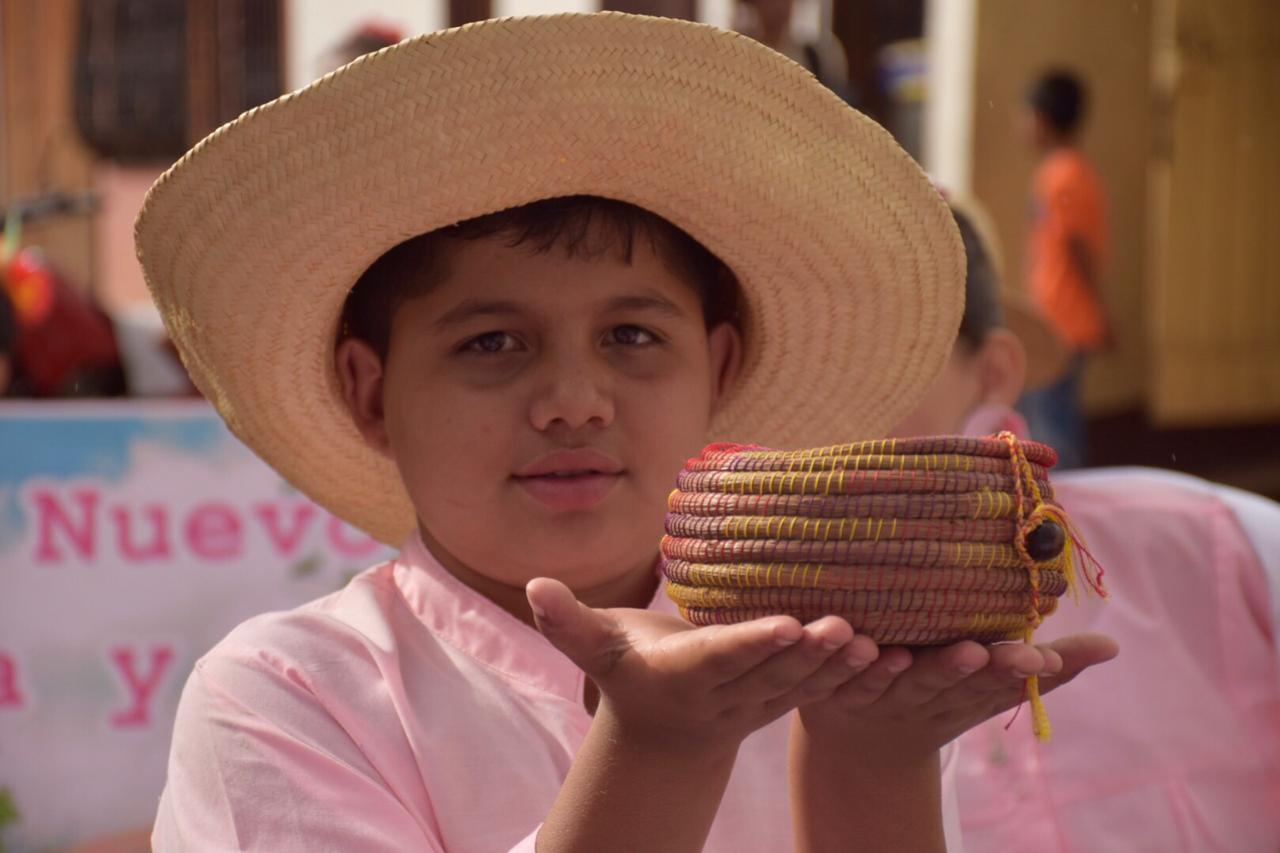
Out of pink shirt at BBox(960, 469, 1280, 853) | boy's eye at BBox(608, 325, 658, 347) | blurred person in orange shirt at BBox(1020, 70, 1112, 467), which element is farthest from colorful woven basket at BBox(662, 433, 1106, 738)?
blurred person in orange shirt at BBox(1020, 70, 1112, 467)

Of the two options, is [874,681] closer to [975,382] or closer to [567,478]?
[567,478]

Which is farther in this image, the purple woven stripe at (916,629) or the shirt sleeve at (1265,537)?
the shirt sleeve at (1265,537)

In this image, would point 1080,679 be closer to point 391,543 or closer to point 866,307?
point 866,307

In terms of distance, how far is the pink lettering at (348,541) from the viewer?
11.4ft

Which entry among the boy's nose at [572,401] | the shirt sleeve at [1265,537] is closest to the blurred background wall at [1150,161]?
the shirt sleeve at [1265,537]

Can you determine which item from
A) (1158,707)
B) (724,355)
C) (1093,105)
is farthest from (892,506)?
(1093,105)

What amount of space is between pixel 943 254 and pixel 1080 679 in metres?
0.85

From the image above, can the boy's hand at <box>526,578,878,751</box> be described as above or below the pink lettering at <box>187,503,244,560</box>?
above

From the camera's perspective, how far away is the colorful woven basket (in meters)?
1.17

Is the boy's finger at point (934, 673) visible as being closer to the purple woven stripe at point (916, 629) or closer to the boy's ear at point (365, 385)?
the purple woven stripe at point (916, 629)

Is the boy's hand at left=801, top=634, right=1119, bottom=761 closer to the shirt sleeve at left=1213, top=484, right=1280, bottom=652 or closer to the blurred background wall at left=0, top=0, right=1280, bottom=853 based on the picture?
the shirt sleeve at left=1213, top=484, right=1280, bottom=652

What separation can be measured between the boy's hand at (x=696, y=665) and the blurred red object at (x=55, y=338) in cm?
449

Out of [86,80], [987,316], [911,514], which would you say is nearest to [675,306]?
[911,514]

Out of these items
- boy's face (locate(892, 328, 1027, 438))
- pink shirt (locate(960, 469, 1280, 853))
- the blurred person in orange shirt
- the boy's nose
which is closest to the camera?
the boy's nose
